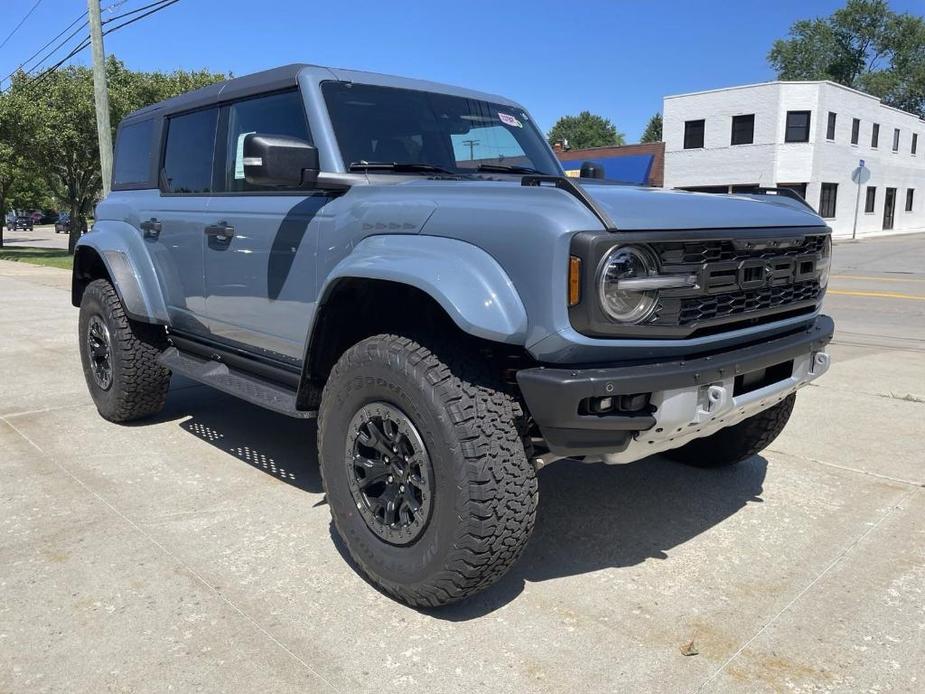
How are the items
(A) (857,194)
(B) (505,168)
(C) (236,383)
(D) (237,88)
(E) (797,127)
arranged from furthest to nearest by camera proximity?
(A) (857,194)
(E) (797,127)
(D) (237,88)
(C) (236,383)
(B) (505,168)

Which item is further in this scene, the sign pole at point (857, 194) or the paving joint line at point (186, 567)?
the sign pole at point (857, 194)

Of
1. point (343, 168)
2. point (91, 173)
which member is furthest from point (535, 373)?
point (91, 173)

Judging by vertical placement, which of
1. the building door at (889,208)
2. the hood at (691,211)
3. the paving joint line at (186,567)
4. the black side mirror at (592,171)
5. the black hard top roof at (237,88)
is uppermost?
the building door at (889,208)

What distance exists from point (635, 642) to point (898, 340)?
7.54 meters

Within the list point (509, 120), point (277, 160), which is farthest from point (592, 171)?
point (277, 160)

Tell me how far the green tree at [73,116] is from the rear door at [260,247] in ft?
67.6

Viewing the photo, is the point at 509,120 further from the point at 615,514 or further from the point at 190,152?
the point at 615,514

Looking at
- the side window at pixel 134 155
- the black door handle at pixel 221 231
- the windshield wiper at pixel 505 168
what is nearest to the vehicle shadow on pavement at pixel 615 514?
the windshield wiper at pixel 505 168

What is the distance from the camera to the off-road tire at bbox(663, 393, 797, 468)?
3799mm

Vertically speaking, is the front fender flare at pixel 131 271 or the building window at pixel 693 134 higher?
the building window at pixel 693 134

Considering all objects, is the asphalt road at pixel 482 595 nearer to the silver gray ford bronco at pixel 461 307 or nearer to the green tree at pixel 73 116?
the silver gray ford bronco at pixel 461 307

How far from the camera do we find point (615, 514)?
11.9ft

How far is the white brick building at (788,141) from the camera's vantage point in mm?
31594

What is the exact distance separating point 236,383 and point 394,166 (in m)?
1.37
